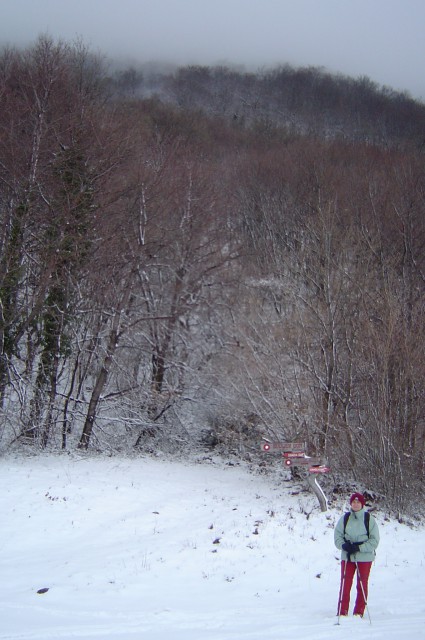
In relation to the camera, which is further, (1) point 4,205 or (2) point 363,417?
(1) point 4,205

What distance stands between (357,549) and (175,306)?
42.4 feet

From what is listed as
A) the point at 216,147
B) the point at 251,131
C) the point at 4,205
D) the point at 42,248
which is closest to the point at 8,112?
the point at 4,205

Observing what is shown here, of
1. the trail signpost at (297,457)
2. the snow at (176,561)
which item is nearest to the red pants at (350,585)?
the snow at (176,561)

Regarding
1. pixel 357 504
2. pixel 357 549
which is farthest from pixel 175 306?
pixel 357 549

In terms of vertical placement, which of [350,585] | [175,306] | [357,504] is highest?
[357,504]

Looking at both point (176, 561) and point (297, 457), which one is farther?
point (297, 457)

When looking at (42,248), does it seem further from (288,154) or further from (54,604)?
(288,154)

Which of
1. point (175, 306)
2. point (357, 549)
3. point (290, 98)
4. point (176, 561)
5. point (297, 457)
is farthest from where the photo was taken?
point (290, 98)

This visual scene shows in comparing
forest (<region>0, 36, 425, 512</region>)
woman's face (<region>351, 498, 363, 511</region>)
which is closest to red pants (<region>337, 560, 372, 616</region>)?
woman's face (<region>351, 498, 363, 511</region>)

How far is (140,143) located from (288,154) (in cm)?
1457

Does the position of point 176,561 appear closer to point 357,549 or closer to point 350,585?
point 350,585

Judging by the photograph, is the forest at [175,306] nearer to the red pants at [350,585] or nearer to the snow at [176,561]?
the snow at [176,561]

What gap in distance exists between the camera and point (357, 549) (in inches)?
267

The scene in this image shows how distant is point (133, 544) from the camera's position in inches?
376
